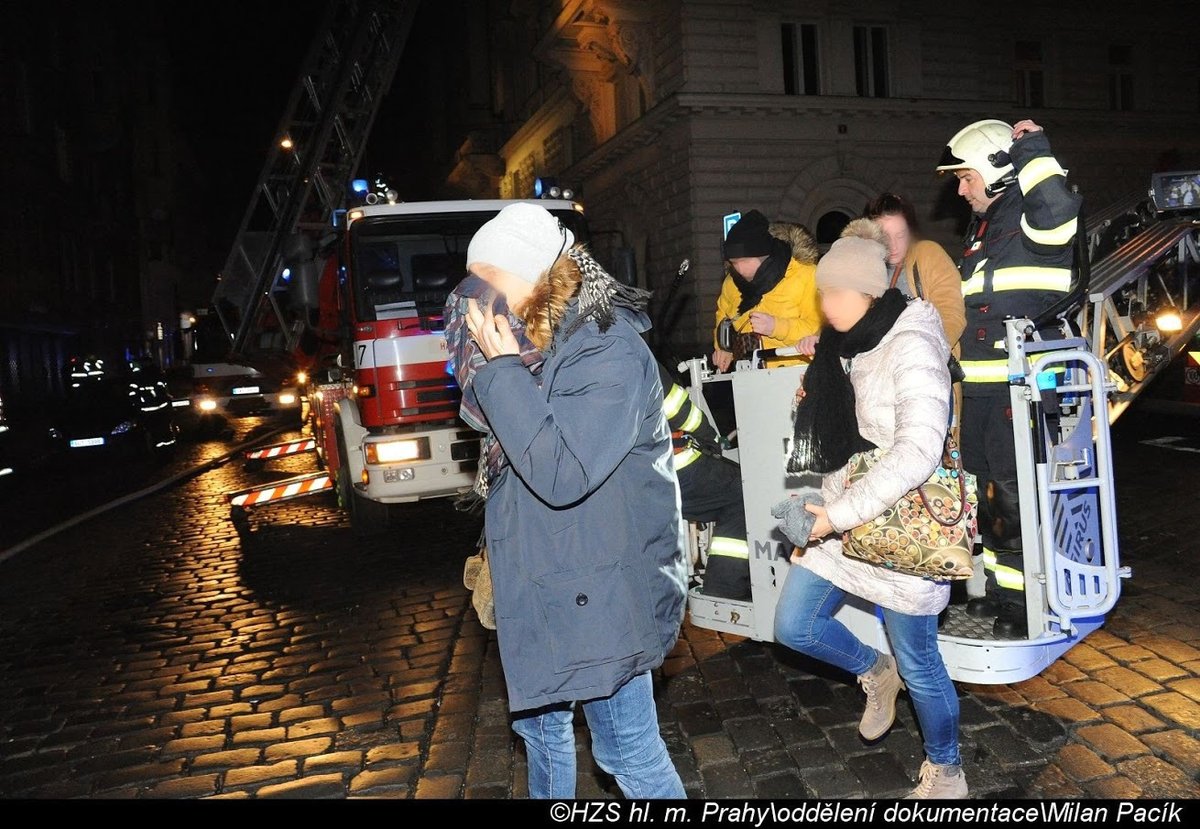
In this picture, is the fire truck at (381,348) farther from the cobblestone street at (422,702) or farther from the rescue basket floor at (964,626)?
the rescue basket floor at (964,626)

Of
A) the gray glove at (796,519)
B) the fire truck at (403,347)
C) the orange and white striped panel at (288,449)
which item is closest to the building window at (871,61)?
the orange and white striped panel at (288,449)

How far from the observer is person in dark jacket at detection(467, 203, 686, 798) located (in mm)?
2207

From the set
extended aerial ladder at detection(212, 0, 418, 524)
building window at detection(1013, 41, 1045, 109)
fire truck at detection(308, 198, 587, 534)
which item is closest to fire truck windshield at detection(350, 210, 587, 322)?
fire truck at detection(308, 198, 587, 534)

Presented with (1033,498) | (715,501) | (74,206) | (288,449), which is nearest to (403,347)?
(715,501)

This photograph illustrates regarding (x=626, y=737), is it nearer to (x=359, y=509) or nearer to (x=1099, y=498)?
(x=1099, y=498)

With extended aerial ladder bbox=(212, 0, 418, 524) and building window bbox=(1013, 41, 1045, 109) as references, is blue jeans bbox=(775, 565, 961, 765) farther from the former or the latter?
building window bbox=(1013, 41, 1045, 109)

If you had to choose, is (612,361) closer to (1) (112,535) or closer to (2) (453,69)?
(1) (112,535)

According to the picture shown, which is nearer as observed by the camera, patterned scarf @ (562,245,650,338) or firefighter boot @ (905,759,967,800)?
patterned scarf @ (562,245,650,338)

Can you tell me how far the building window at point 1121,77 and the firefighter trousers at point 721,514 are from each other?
83.9 ft

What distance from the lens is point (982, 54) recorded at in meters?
23.5

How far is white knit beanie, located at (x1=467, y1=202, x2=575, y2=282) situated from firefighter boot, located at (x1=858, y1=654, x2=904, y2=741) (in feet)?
6.71

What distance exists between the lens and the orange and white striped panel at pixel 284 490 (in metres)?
8.74

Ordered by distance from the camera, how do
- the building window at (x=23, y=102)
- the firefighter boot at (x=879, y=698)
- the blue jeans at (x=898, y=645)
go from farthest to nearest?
the building window at (x=23, y=102) < the firefighter boot at (x=879, y=698) < the blue jeans at (x=898, y=645)

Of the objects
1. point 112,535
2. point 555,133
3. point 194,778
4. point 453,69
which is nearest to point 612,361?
point 194,778
